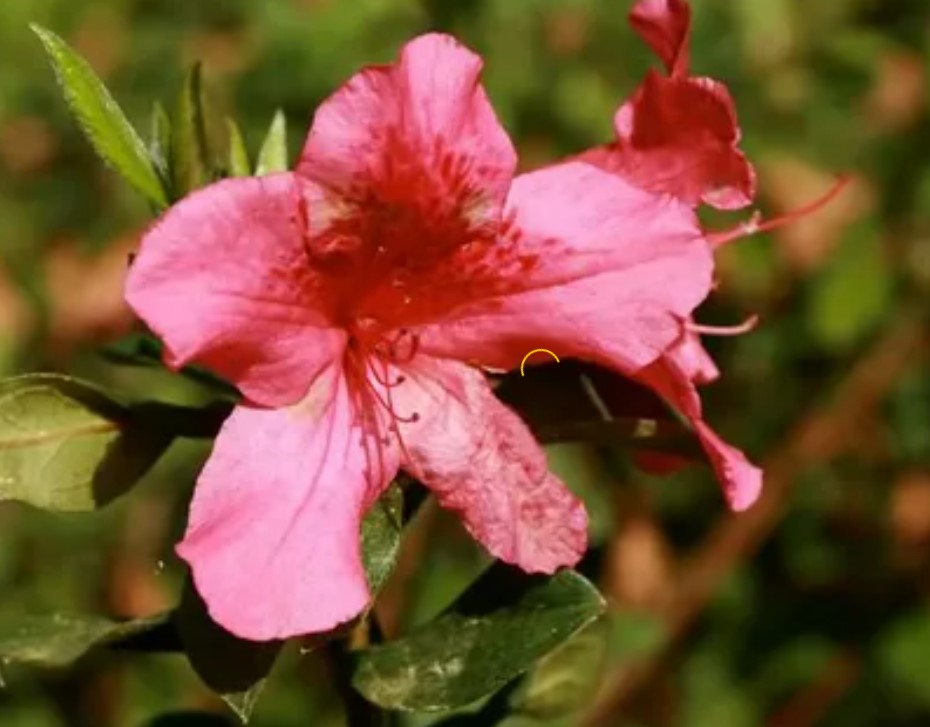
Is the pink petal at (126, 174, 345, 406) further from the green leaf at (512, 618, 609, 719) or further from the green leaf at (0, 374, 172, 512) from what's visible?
the green leaf at (512, 618, 609, 719)

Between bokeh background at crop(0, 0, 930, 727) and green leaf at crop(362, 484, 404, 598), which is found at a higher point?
green leaf at crop(362, 484, 404, 598)

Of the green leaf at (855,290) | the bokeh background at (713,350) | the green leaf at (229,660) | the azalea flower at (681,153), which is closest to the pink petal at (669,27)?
the azalea flower at (681,153)

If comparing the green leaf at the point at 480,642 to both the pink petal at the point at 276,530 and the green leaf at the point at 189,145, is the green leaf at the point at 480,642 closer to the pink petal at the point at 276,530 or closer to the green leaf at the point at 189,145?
the pink petal at the point at 276,530

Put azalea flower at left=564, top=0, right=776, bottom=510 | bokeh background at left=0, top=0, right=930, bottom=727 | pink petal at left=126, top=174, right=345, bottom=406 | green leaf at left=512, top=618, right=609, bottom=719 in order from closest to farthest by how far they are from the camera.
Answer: pink petal at left=126, top=174, right=345, bottom=406, azalea flower at left=564, top=0, right=776, bottom=510, green leaf at left=512, top=618, right=609, bottom=719, bokeh background at left=0, top=0, right=930, bottom=727

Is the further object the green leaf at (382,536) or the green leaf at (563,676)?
the green leaf at (563,676)

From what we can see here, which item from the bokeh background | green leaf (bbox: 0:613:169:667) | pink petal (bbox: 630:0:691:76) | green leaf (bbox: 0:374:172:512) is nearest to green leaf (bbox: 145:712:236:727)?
green leaf (bbox: 0:613:169:667)

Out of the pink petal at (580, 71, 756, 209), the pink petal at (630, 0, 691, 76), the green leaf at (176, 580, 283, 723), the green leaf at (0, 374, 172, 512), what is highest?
the pink petal at (630, 0, 691, 76)

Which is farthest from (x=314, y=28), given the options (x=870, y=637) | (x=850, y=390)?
(x=870, y=637)

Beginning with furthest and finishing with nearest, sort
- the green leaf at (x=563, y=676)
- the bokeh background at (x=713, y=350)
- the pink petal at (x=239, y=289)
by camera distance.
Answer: the bokeh background at (x=713, y=350)
the green leaf at (x=563, y=676)
the pink petal at (x=239, y=289)

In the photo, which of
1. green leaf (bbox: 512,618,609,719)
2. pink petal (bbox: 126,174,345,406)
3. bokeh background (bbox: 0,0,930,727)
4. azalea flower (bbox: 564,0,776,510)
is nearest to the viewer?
pink petal (bbox: 126,174,345,406)
